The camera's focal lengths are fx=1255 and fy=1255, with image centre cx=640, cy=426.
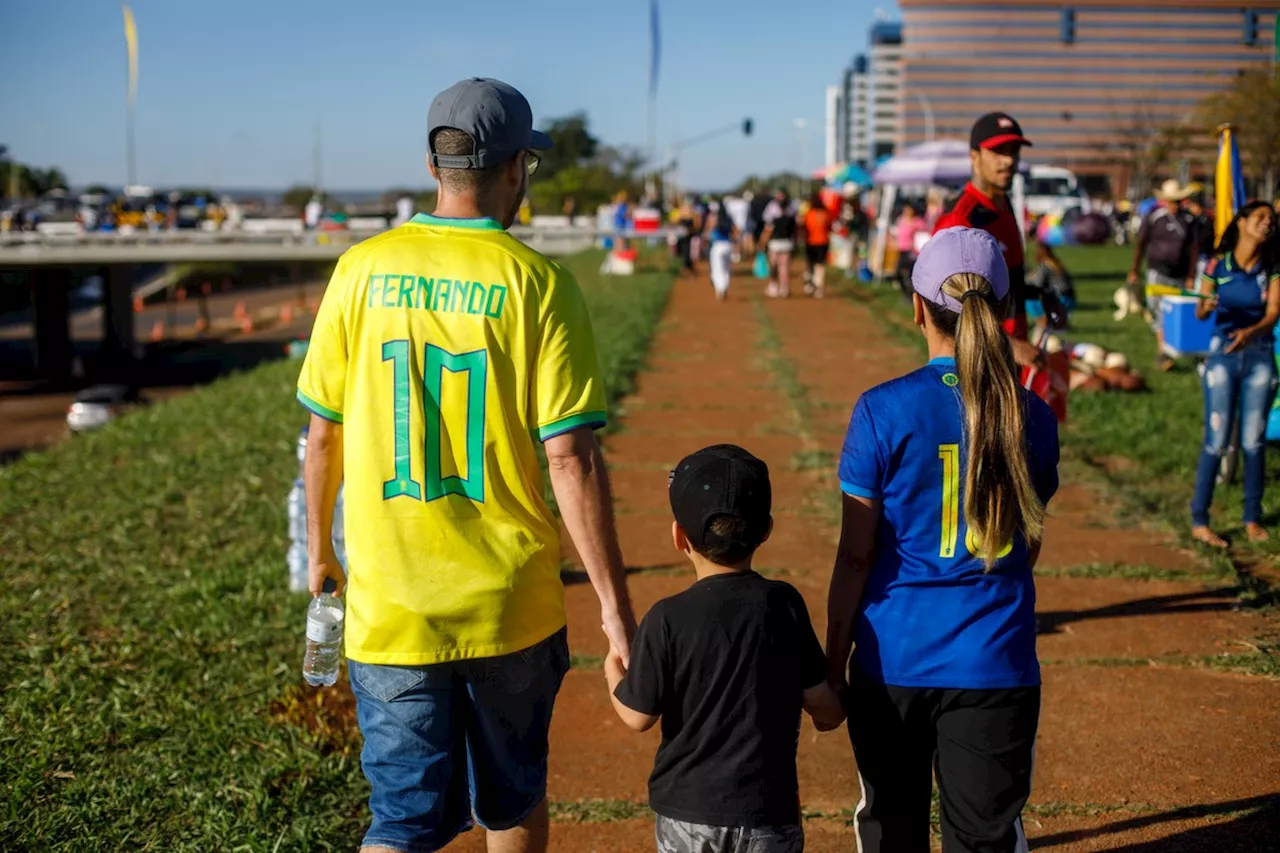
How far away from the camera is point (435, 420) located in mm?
2648

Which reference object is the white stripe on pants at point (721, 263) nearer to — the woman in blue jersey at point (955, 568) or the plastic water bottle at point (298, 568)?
the plastic water bottle at point (298, 568)

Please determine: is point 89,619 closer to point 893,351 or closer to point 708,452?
point 708,452

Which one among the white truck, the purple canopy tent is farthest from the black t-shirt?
the white truck

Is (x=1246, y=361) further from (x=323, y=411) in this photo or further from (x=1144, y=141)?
(x=1144, y=141)

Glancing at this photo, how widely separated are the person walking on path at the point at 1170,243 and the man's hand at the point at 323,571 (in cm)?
1130

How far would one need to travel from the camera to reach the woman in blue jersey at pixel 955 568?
2686 millimetres

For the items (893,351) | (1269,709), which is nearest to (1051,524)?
(1269,709)

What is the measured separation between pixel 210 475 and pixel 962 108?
423ft

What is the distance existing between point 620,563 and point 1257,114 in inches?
1211

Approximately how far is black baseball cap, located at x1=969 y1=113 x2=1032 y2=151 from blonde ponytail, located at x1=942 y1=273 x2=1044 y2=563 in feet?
9.48

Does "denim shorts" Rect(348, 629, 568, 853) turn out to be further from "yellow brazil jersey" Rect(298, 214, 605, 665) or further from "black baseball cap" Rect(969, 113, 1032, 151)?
"black baseball cap" Rect(969, 113, 1032, 151)

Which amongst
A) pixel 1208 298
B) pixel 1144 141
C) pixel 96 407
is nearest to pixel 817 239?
pixel 1208 298

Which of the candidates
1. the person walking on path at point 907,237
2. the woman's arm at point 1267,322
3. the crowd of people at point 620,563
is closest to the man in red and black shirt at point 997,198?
the woman's arm at point 1267,322

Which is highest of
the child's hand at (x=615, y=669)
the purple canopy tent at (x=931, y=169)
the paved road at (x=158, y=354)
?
the purple canopy tent at (x=931, y=169)
